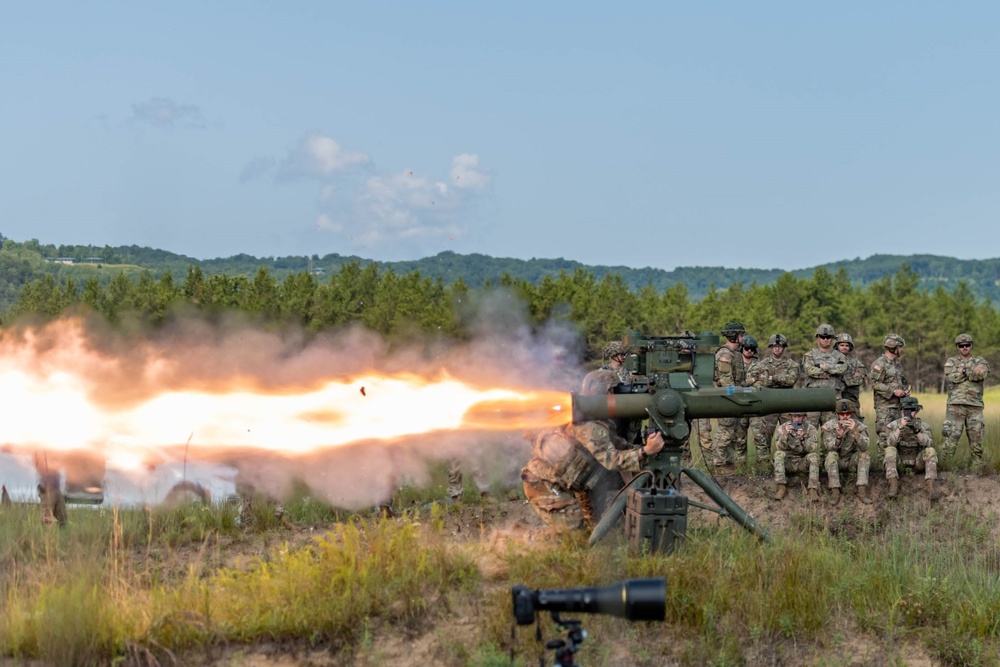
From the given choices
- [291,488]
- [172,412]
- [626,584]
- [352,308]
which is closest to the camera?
[626,584]

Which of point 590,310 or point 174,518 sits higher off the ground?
point 590,310

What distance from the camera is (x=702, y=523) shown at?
12.2m

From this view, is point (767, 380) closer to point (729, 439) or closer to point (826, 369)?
point (826, 369)

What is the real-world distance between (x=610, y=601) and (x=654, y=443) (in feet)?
14.7

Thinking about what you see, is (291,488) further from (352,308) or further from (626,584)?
(352,308)

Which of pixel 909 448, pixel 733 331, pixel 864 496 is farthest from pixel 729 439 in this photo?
Result: pixel 909 448

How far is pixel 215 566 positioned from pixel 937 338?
60.0 m

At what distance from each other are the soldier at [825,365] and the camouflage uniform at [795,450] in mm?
734

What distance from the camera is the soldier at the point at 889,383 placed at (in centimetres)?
1398

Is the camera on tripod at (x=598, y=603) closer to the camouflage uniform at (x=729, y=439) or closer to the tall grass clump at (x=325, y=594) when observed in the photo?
the tall grass clump at (x=325, y=594)

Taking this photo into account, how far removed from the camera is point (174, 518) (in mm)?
12469

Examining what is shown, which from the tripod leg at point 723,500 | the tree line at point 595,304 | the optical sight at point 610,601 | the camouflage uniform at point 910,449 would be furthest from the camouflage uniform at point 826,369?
the tree line at point 595,304

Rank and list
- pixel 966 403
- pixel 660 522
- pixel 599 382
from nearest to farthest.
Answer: pixel 660 522, pixel 599 382, pixel 966 403

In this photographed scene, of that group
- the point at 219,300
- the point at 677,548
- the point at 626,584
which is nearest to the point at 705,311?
the point at 219,300
